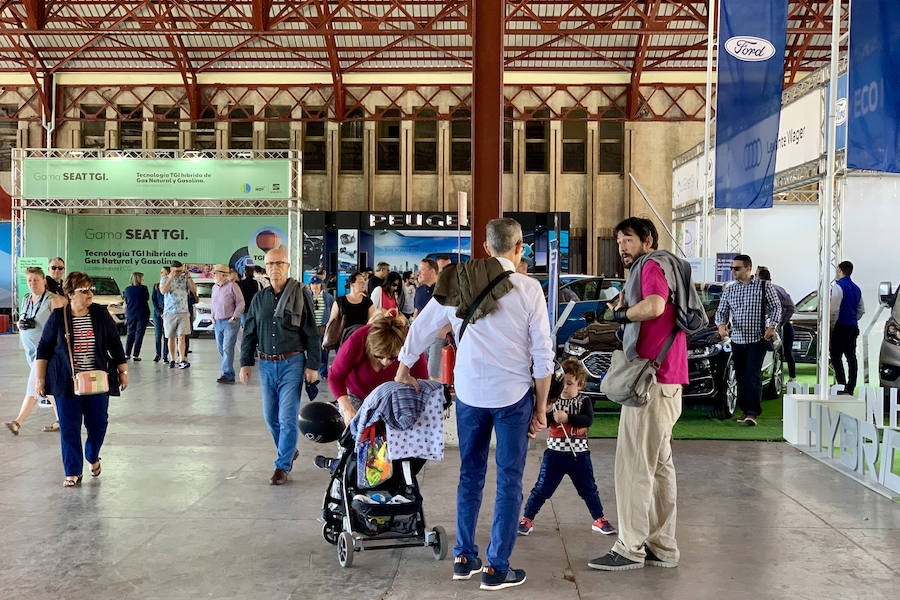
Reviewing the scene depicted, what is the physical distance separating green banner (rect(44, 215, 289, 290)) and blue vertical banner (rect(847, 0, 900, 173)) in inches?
735

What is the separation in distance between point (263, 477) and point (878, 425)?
4841mm

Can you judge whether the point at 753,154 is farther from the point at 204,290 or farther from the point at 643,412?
the point at 204,290

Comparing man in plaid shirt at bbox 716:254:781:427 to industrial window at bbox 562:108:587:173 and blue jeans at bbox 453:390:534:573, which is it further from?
industrial window at bbox 562:108:587:173

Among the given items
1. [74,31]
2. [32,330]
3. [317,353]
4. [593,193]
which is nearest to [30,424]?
[32,330]

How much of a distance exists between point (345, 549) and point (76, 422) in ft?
9.26

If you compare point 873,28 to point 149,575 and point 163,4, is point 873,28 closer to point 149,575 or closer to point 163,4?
point 149,575

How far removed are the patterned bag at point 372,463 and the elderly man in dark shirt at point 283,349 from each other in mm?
1739

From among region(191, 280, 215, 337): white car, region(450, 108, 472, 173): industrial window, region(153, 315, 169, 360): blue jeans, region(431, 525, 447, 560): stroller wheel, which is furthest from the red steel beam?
region(450, 108, 472, 173): industrial window

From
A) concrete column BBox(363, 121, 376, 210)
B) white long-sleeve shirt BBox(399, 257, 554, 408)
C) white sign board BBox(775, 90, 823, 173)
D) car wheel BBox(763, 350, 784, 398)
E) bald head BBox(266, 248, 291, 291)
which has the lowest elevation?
car wheel BBox(763, 350, 784, 398)

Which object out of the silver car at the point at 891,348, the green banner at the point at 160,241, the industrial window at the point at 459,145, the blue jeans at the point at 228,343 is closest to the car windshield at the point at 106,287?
the green banner at the point at 160,241

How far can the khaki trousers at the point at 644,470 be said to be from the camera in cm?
437

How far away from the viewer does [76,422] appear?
620 cm

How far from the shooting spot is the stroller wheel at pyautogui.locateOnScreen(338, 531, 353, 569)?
4.39 m

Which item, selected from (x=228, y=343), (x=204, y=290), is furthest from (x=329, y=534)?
(x=204, y=290)
